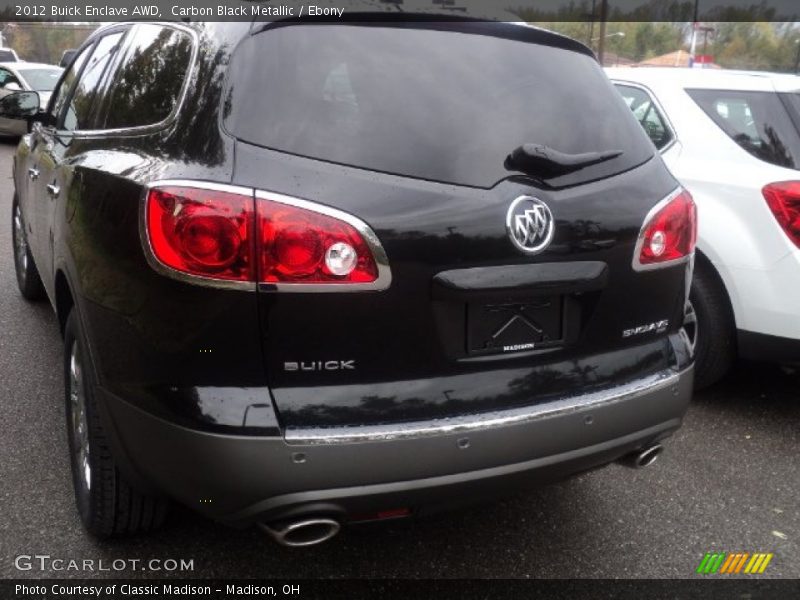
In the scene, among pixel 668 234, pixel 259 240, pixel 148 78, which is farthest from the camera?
pixel 148 78

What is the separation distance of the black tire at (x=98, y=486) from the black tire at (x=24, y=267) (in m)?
2.52

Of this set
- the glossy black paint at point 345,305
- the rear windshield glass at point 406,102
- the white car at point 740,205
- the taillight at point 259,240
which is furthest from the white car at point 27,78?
the taillight at point 259,240

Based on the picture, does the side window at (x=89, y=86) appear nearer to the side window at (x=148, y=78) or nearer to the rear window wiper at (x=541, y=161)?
the side window at (x=148, y=78)

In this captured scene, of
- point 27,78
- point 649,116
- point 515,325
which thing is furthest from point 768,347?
point 27,78

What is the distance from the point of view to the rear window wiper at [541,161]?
85.1 inches

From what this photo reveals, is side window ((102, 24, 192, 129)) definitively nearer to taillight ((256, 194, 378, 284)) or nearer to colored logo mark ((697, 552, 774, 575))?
taillight ((256, 194, 378, 284))

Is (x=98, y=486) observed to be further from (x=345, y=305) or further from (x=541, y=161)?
(x=541, y=161)

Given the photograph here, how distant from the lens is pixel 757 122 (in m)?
3.75

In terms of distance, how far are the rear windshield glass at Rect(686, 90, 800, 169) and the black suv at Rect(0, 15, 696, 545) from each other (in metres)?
1.40

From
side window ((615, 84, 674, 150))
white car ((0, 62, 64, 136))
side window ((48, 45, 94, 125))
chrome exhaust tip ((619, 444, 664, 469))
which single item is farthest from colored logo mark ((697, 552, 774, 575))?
white car ((0, 62, 64, 136))

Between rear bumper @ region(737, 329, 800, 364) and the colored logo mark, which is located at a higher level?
rear bumper @ region(737, 329, 800, 364)

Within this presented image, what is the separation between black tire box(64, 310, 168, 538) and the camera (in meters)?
2.48

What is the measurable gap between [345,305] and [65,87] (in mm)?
2862

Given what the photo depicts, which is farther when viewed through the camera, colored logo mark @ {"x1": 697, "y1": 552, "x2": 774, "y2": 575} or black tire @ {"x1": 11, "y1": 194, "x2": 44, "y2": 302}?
black tire @ {"x1": 11, "y1": 194, "x2": 44, "y2": 302}
